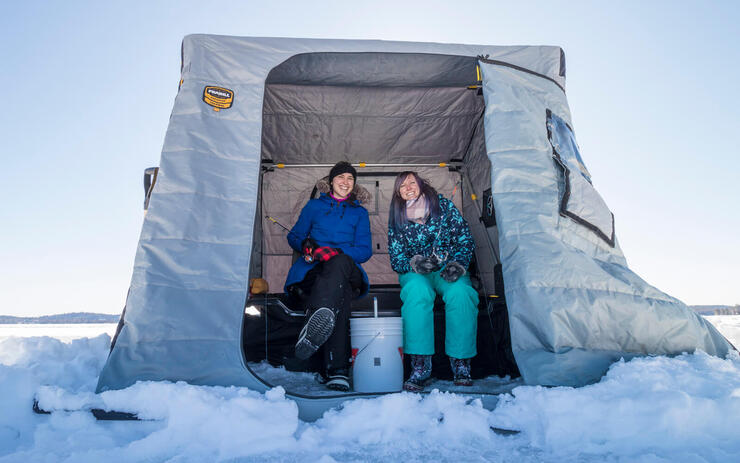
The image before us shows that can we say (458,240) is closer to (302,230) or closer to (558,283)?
(558,283)

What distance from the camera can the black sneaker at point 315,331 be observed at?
2.07 metres

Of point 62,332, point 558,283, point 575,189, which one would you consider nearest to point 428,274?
point 558,283

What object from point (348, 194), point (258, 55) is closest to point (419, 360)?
point (348, 194)

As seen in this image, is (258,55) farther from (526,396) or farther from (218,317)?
(526,396)

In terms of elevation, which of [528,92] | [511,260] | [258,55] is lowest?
[511,260]

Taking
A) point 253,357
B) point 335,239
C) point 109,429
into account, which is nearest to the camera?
point 109,429

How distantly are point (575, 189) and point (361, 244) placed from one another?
1185 mm

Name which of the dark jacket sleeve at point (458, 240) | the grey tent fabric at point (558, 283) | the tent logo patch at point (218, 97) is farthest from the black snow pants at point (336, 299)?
the tent logo patch at point (218, 97)

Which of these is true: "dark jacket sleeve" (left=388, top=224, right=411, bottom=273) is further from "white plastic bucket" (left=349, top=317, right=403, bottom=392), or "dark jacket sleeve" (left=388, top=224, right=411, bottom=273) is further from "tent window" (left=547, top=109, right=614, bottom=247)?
"tent window" (left=547, top=109, right=614, bottom=247)

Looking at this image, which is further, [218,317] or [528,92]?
[528,92]

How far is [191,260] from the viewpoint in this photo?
78.9 inches

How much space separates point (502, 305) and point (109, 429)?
6.71 feet

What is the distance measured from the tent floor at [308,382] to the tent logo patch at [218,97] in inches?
51.0

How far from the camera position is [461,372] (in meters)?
2.28
